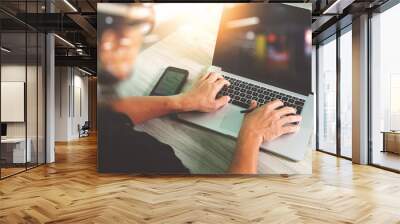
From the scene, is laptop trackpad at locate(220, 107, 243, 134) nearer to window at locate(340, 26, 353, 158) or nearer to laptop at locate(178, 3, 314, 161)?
laptop at locate(178, 3, 314, 161)

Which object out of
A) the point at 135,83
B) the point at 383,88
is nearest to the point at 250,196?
the point at 135,83

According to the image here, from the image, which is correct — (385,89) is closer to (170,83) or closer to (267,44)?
(267,44)

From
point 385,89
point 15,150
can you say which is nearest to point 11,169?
point 15,150

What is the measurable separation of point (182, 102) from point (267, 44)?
1.72m

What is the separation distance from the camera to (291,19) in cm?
644

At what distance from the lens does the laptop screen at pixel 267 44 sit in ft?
20.9

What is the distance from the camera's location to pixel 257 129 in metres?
6.24

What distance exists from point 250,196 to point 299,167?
1.74 metres

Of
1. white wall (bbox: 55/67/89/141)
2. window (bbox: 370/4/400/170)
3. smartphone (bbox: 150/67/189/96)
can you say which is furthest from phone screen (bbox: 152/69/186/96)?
white wall (bbox: 55/67/89/141)

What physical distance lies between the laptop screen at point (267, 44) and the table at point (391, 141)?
2.85m

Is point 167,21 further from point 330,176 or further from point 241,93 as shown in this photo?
point 330,176

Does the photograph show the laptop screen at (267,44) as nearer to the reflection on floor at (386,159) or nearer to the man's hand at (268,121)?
the man's hand at (268,121)

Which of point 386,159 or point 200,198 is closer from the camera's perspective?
point 200,198

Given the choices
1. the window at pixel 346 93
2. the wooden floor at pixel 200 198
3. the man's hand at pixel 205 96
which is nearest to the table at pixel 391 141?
the window at pixel 346 93
